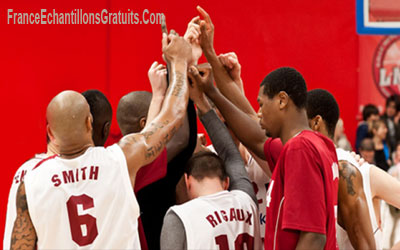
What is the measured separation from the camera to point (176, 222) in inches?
131

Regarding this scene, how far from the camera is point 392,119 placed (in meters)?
10.9

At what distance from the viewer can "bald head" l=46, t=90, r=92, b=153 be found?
3.02 metres

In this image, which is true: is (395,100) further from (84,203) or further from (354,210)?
(84,203)

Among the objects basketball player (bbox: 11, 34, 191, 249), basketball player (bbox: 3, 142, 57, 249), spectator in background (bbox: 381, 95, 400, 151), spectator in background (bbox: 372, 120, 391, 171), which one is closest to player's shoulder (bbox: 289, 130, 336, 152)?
basketball player (bbox: 11, 34, 191, 249)

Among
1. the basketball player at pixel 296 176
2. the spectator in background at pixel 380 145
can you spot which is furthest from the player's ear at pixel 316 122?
the spectator in background at pixel 380 145

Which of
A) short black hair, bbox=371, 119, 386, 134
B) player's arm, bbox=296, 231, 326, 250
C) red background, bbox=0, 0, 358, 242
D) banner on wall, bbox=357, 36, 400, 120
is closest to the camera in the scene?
player's arm, bbox=296, 231, 326, 250

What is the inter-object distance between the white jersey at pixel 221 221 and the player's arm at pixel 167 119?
1.40ft

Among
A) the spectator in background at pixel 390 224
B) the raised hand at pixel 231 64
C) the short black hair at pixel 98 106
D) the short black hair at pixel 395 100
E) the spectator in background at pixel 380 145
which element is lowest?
the spectator in background at pixel 390 224

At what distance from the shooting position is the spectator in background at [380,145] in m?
9.77

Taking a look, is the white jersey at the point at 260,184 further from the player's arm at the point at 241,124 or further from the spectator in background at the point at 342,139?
the spectator in background at the point at 342,139

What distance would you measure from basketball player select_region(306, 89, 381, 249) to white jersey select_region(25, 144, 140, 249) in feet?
4.46

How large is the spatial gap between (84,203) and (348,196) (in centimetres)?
161

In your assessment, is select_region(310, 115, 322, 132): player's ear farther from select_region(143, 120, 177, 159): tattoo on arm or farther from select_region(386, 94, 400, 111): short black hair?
select_region(386, 94, 400, 111): short black hair

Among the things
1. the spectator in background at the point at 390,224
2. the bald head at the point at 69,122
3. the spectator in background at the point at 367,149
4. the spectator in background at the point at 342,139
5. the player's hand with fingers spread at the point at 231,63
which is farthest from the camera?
the spectator in background at the point at 367,149
